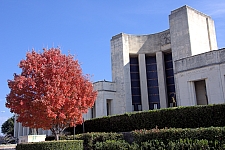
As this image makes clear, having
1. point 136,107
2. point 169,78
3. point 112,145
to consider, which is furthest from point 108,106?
point 112,145

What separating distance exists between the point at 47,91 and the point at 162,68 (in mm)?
22390

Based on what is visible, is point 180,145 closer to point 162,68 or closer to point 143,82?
point 143,82

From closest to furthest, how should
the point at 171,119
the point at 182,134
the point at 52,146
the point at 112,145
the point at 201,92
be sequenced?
the point at 182,134, the point at 52,146, the point at 112,145, the point at 171,119, the point at 201,92

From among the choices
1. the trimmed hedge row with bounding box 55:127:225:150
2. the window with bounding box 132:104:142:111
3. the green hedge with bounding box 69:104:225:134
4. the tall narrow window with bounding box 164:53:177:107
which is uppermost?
the tall narrow window with bounding box 164:53:177:107

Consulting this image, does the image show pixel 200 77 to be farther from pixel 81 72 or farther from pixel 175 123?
pixel 81 72

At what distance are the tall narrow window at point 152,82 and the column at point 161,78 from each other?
910mm

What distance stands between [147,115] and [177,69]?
1015 cm

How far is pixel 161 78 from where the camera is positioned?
113 ft

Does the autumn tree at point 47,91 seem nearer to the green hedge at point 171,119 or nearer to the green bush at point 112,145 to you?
the green bush at point 112,145

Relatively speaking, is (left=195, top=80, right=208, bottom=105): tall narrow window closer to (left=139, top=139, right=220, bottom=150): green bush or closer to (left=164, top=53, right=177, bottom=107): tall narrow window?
(left=164, top=53, right=177, bottom=107): tall narrow window

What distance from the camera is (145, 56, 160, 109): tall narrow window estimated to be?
34656 mm

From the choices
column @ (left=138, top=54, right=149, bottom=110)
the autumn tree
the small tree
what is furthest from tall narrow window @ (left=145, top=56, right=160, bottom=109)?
the small tree

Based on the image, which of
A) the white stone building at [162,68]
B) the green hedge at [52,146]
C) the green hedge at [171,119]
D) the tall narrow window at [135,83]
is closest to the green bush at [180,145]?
the green hedge at [171,119]

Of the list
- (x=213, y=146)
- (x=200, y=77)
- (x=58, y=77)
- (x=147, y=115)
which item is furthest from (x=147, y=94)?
(x=213, y=146)
